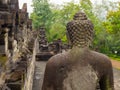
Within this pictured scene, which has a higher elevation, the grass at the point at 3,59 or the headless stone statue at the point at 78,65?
the headless stone statue at the point at 78,65

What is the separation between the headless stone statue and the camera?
2611mm

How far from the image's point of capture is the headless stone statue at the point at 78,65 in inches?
103

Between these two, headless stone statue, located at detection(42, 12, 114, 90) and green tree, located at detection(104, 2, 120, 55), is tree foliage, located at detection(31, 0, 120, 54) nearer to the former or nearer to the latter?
green tree, located at detection(104, 2, 120, 55)

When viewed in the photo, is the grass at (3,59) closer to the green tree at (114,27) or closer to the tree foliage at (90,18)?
the tree foliage at (90,18)

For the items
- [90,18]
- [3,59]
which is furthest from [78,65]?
[90,18]

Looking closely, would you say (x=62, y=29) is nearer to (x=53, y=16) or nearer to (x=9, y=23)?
(x=53, y=16)

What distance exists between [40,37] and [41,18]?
26714 mm

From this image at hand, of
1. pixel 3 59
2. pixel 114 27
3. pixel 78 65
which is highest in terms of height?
pixel 78 65

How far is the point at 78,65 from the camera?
2.62 meters

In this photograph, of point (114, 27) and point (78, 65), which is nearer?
point (78, 65)

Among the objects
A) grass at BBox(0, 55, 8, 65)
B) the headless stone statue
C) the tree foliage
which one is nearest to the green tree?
the tree foliage

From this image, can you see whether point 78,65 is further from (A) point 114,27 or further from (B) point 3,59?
(A) point 114,27

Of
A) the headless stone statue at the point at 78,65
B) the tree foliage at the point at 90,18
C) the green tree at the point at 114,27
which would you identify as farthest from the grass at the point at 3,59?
the green tree at the point at 114,27

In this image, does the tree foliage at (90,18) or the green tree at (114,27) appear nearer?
the green tree at (114,27)
